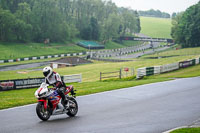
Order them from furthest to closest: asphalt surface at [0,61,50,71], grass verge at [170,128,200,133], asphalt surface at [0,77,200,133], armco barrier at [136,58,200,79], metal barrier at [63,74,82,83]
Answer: asphalt surface at [0,61,50,71]
armco barrier at [136,58,200,79]
metal barrier at [63,74,82,83]
asphalt surface at [0,77,200,133]
grass verge at [170,128,200,133]

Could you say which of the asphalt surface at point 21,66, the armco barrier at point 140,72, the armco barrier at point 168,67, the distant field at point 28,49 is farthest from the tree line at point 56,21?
the armco barrier at point 140,72

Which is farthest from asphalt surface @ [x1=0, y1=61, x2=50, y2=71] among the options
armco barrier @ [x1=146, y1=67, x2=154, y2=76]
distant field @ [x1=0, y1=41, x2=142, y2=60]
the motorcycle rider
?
the motorcycle rider

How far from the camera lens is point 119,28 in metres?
151

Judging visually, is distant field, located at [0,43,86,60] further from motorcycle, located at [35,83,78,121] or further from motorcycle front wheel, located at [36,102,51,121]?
motorcycle front wheel, located at [36,102,51,121]

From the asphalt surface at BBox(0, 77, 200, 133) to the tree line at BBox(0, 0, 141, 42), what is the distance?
255ft

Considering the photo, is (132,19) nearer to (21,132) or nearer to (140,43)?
(140,43)

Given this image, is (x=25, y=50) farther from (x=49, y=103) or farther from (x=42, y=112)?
(x=42, y=112)

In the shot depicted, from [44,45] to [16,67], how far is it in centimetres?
3485

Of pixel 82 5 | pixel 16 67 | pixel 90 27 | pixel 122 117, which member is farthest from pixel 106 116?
pixel 82 5

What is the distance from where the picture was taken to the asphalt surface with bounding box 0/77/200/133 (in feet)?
35.7

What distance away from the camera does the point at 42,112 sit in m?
11.6

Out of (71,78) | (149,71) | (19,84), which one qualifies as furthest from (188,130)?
(149,71)

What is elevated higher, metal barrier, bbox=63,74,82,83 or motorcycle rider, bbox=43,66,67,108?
motorcycle rider, bbox=43,66,67,108

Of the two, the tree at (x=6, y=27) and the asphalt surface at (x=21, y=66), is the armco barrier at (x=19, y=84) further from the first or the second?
the tree at (x=6, y=27)
